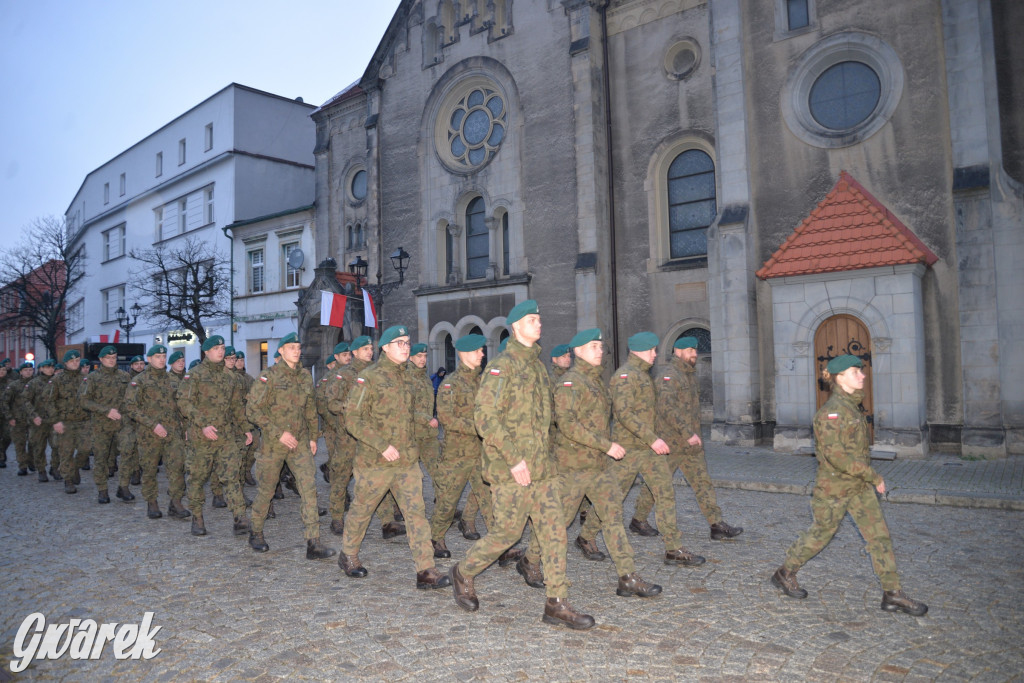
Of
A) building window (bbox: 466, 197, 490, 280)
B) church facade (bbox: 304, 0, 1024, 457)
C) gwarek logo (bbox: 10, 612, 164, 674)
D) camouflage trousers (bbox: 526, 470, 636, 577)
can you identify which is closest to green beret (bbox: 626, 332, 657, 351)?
camouflage trousers (bbox: 526, 470, 636, 577)

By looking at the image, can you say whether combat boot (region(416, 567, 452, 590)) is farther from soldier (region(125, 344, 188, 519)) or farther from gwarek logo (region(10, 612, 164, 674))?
soldier (region(125, 344, 188, 519))

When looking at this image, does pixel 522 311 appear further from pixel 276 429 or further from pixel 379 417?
pixel 276 429

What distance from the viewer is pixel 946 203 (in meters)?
13.2

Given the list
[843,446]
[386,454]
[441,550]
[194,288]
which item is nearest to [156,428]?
[441,550]

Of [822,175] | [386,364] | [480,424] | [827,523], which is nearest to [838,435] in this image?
[827,523]

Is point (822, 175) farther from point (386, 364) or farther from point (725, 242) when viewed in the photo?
point (386, 364)

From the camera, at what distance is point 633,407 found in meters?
6.27

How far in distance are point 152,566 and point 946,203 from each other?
46.8 feet

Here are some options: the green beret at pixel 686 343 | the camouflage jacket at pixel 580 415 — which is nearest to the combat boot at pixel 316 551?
the camouflage jacket at pixel 580 415

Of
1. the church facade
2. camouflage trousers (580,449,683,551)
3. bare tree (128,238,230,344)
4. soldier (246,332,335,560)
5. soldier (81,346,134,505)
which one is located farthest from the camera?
bare tree (128,238,230,344)

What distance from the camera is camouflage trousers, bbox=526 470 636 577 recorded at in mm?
5520

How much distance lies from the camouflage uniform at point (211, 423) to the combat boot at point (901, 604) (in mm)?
6493

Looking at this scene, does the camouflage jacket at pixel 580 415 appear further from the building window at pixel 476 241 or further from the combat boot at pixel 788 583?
the building window at pixel 476 241

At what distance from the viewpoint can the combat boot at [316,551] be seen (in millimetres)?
6781
